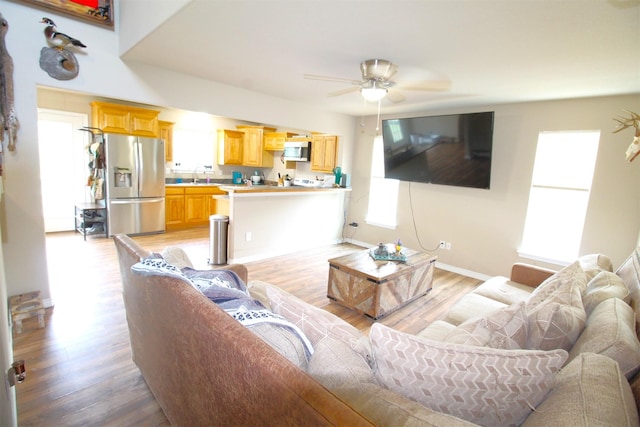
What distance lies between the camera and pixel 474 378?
2.83ft

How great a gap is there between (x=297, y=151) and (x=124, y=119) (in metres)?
3.18

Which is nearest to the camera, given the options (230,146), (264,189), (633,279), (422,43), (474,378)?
(474,378)

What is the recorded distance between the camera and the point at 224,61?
9.00ft

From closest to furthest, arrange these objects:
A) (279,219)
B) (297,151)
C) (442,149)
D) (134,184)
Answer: (442,149), (279,219), (134,184), (297,151)

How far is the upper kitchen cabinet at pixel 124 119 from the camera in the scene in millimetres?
4961

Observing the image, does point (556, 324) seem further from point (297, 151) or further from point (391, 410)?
point (297, 151)

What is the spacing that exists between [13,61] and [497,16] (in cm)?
343

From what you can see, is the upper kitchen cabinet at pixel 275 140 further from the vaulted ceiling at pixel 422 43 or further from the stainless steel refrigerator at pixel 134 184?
the vaulted ceiling at pixel 422 43

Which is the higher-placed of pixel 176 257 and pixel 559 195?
pixel 559 195

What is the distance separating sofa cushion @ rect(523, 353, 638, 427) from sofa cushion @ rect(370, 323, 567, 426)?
0.16 ft

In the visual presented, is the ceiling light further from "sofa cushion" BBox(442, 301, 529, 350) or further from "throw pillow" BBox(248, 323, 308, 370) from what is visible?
"throw pillow" BBox(248, 323, 308, 370)

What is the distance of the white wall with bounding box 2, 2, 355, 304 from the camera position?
2354 mm

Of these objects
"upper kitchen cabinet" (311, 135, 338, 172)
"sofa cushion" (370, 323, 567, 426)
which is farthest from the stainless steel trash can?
"sofa cushion" (370, 323, 567, 426)

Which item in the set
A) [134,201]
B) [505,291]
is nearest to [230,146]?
[134,201]
